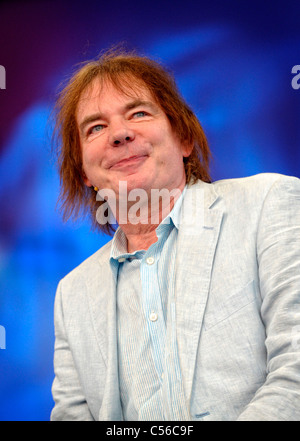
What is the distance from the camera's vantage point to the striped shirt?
136 centimetres

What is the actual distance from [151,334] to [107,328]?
187 millimetres

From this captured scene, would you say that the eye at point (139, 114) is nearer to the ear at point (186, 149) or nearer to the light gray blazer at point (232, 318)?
the ear at point (186, 149)

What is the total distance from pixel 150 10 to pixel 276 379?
5.94ft

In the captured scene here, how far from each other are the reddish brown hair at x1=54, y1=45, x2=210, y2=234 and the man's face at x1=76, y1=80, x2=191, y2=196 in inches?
1.7

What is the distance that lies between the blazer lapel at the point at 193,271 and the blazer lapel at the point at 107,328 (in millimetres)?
266

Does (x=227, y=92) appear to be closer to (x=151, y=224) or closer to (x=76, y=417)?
(x=151, y=224)

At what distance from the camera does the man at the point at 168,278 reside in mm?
1301

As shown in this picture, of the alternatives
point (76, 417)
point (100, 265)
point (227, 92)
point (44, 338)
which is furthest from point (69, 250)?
point (227, 92)

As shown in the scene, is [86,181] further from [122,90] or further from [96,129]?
[122,90]

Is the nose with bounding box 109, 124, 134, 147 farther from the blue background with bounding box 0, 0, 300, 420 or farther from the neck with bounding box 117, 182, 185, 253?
the blue background with bounding box 0, 0, 300, 420

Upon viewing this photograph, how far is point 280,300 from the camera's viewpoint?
1.28m

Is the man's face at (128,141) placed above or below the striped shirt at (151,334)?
above

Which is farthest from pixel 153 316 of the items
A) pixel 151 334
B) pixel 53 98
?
pixel 53 98

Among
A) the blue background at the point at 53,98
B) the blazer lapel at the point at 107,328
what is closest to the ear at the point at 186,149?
the blue background at the point at 53,98
